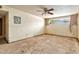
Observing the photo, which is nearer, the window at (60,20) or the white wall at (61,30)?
the white wall at (61,30)

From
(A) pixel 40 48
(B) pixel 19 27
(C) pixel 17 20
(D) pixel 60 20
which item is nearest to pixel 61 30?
(D) pixel 60 20

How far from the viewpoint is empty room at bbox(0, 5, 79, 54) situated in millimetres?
3197

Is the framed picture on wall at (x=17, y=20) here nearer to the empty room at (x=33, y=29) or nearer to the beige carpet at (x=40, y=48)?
the empty room at (x=33, y=29)

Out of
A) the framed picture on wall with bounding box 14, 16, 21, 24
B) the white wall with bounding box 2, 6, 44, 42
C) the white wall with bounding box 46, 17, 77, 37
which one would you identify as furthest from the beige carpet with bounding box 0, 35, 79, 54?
the white wall with bounding box 46, 17, 77, 37

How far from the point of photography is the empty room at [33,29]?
10.5 ft

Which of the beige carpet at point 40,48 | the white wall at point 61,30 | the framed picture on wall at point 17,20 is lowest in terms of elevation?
the beige carpet at point 40,48

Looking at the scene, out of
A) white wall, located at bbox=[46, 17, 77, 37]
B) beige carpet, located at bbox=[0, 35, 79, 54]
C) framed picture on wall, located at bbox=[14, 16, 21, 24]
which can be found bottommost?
beige carpet, located at bbox=[0, 35, 79, 54]

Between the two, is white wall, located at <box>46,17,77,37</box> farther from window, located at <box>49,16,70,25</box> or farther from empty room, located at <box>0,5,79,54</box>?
window, located at <box>49,16,70,25</box>

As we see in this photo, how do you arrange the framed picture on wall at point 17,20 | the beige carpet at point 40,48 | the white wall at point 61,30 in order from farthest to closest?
1. the white wall at point 61,30
2. the framed picture on wall at point 17,20
3. the beige carpet at point 40,48

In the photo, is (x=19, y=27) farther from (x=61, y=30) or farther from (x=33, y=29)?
(x=61, y=30)

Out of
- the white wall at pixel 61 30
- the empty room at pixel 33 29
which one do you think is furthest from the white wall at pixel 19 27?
Answer: the white wall at pixel 61 30

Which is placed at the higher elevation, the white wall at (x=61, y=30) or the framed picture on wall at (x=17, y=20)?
the framed picture on wall at (x=17, y=20)

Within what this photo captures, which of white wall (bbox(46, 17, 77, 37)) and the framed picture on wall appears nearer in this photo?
the framed picture on wall
